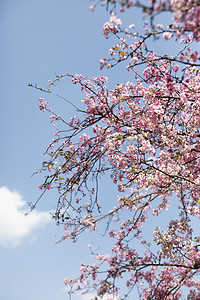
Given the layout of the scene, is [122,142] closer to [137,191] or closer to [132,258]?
[137,191]

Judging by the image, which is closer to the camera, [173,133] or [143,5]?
[143,5]

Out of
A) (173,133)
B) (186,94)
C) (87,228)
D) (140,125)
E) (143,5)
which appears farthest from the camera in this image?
(140,125)

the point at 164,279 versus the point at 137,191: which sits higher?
the point at 137,191

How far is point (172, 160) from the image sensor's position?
211 inches

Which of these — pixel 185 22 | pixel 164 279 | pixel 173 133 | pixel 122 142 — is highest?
pixel 122 142

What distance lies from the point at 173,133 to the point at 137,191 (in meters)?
1.36

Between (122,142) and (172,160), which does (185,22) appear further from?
(122,142)

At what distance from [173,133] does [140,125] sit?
3.27ft

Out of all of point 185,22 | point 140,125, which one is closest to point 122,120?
point 140,125

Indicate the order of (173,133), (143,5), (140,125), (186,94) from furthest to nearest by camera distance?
(140,125) → (173,133) → (186,94) → (143,5)

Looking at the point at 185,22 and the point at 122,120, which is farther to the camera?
the point at 122,120

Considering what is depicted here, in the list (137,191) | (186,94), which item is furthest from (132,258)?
(186,94)

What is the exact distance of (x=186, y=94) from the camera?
16.3ft

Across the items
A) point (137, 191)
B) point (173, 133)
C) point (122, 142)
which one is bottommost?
point (137, 191)
